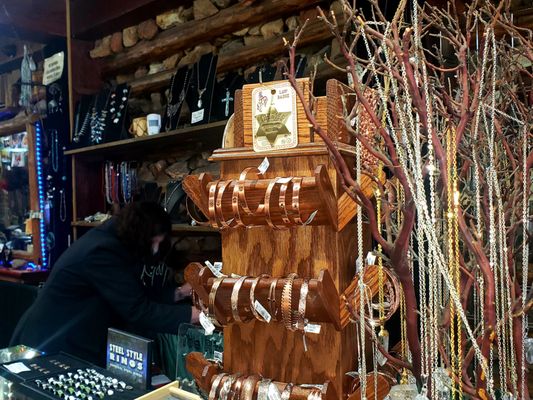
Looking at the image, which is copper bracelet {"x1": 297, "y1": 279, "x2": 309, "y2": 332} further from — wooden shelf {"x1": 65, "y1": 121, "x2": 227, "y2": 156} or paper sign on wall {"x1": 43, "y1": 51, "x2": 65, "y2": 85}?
paper sign on wall {"x1": 43, "y1": 51, "x2": 65, "y2": 85}

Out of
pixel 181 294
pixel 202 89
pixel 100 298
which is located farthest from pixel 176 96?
pixel 100 298

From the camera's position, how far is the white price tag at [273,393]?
1172mm

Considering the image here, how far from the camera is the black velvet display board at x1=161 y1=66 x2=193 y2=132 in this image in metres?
3.07

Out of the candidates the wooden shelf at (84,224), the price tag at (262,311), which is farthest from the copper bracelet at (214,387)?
the wooden shelf at (84,224)

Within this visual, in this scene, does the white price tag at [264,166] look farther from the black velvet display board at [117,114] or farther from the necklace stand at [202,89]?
the black velvet display board at [117,114]

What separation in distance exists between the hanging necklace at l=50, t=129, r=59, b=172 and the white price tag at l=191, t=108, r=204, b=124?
1.55m

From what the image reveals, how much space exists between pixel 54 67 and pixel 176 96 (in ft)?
4.75

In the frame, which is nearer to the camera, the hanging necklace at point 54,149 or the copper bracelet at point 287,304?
the copper bracelet at point 287,304

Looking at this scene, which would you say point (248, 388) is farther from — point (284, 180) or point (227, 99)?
point (227, 99)

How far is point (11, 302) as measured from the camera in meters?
3.77

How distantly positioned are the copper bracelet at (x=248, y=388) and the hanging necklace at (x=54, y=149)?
10.4 ft

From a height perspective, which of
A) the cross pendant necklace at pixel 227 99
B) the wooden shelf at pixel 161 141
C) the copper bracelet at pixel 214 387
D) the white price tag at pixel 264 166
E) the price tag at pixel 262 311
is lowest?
the copper bracelet at pixel 214 387

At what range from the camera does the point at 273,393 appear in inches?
46.4

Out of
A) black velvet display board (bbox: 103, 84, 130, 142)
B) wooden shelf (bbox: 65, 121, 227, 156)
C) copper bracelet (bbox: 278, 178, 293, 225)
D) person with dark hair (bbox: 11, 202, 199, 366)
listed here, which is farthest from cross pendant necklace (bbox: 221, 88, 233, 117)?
copper bracelet (bbox: 278, 178, 293, 225)
